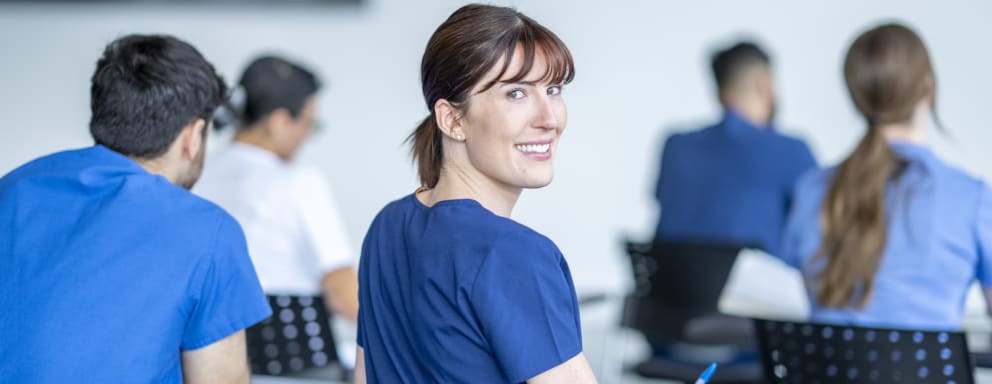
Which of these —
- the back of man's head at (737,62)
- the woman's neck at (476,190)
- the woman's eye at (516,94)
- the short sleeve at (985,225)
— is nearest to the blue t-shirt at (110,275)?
the woman's neck at (476,190)

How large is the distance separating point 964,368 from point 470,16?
1147 mm

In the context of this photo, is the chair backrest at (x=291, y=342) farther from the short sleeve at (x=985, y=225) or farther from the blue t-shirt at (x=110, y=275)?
the short sleeve at (x=985, y=225)

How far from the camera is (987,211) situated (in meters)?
2.17

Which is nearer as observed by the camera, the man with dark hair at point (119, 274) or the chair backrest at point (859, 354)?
the man with dark hair at point (119, 274)

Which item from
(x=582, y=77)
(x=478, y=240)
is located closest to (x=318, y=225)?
(x=478, y=240)

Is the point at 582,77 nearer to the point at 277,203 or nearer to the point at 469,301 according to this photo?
the point at 277,203

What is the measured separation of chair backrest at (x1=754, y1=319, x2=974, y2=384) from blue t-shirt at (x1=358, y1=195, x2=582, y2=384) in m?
0.95

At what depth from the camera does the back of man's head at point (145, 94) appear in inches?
67.0

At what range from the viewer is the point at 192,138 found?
1.76 m

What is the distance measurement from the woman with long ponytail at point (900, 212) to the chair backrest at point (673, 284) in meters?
0.74

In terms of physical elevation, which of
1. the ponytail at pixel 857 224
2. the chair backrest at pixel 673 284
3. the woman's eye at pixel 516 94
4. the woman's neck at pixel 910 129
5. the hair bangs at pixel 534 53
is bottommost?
the chair backrest at pixel 673 284

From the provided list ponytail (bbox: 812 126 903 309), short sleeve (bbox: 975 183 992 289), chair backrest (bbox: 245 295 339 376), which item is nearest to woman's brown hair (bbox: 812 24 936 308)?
ponytail (bbox: 812 126 903 309)

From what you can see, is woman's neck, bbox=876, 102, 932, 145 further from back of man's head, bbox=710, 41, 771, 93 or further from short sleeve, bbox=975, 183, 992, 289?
back of man's head, bbox=710, 41, 771, 93

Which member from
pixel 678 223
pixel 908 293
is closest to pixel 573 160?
pixel 678 223
